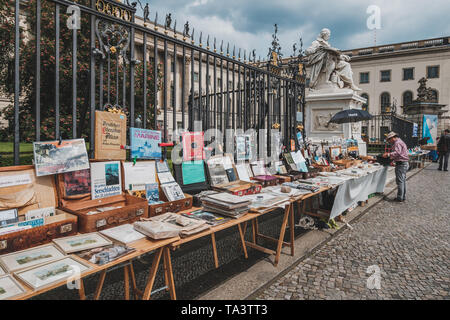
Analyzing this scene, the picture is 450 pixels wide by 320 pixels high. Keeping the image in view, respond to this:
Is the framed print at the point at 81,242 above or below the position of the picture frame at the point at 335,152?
below

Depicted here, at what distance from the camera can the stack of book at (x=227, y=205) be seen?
9.52 ft

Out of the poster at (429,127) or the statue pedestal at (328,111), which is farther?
the poster at (429,127)

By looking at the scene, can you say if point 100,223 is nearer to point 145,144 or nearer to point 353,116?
point 145,144

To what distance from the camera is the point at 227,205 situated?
2885mm

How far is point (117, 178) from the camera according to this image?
296cm

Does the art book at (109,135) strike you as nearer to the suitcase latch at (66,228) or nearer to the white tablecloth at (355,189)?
the suitcase latch at (66,228)

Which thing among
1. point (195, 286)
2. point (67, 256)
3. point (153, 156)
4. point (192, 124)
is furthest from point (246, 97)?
point (67, 256)

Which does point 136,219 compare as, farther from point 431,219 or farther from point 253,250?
point 431,219

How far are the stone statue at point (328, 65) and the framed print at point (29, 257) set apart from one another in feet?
27.8

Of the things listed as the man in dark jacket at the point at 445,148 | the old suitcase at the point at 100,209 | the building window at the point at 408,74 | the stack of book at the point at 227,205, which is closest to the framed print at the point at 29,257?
the old suitcase at the point at 100,209

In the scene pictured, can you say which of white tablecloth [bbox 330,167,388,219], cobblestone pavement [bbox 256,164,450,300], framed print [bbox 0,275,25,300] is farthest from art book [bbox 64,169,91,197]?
white tablecloth [bbox 330,167,388,219]

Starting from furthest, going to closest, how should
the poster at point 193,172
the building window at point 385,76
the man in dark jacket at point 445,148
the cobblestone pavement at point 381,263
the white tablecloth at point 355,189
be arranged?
the building window at point 385,76, the man in dark jacket at point 445,148, the white tablecloth at point 355,189, the poster at point 193,172, the cobblestone pavement at point 381,263

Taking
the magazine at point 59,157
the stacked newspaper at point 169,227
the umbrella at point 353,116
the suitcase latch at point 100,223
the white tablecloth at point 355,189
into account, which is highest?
the umbrella at point 353,116
